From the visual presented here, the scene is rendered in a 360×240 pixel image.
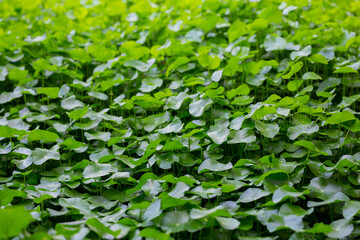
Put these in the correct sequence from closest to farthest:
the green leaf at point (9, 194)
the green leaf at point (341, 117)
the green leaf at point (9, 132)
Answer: the green leaf at point (9, 194)
the green leaf at point (341, 117)
the green leaf at point (9, 132)

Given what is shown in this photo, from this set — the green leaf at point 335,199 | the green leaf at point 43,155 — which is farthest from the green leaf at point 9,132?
the green leaf at point 335,199

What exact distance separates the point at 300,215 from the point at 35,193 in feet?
2.78

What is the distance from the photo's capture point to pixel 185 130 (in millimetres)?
1678

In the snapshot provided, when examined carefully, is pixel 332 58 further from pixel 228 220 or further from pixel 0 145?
pixel 0 145

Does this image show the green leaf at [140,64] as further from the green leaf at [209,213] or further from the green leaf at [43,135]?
the green leaf at [209,213]

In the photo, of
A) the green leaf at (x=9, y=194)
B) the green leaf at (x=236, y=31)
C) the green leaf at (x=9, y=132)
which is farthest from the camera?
the green leaf at (x=236, y=31)

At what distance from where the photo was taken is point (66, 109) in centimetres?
200

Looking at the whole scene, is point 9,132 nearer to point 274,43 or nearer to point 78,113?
point 78,113

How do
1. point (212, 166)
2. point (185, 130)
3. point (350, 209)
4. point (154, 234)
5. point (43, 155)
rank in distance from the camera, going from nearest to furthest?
point (154, 234) < point (350, 209) < point (212, 166) < point (43, 155) < point (185, 130)

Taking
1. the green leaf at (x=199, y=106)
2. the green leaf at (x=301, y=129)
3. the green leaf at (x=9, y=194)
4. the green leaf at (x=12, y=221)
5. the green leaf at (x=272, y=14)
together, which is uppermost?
the green leaf at (x=12, y=221)

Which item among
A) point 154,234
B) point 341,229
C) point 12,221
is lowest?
point 341,229

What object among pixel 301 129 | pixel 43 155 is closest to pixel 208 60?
pixel 301 129

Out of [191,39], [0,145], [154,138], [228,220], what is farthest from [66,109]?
[228,220]

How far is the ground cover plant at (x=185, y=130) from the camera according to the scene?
4.13ft
